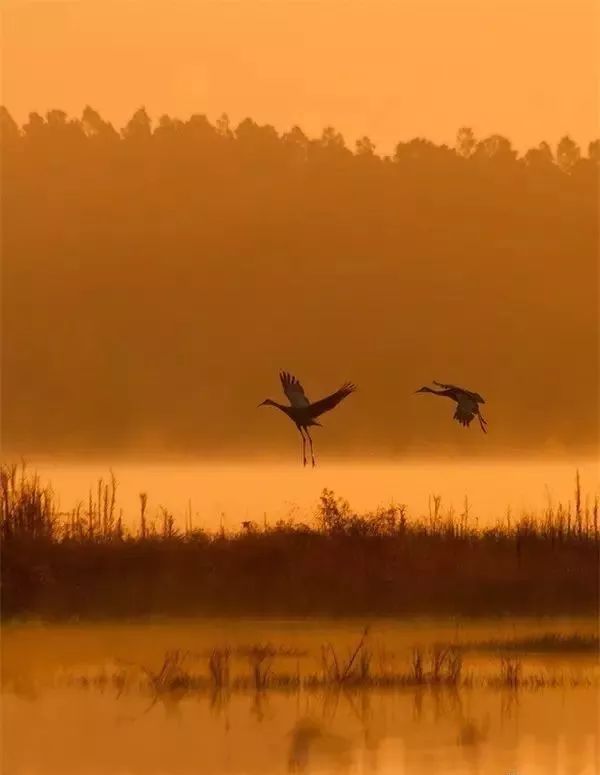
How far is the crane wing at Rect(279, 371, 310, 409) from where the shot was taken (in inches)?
313

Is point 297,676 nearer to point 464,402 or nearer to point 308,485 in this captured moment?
point 308,485

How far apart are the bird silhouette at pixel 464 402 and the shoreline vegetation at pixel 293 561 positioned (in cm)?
43

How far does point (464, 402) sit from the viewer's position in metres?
8.01

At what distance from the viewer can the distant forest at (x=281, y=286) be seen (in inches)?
315

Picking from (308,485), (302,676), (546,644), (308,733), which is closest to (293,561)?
(308,485)

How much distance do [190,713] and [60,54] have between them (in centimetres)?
321

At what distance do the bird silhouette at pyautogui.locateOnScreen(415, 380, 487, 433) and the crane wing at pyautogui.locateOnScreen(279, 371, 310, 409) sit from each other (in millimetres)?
671

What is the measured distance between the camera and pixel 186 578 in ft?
26.8

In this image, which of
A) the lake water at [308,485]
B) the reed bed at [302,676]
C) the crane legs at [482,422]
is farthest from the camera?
the crane legs at [482,422]

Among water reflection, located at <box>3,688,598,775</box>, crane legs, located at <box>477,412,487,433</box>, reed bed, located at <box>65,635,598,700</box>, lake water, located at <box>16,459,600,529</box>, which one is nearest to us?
water reflection, located at <box>3,688,598,775</box>

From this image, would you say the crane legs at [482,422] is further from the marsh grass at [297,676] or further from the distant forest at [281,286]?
the marsh grass at [297,676]

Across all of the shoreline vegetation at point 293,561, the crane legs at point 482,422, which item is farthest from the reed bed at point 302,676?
the crane legs at point 482,422

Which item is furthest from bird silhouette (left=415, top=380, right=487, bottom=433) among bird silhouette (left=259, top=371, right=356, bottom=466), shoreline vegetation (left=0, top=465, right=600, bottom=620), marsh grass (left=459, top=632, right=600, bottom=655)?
marsh grass (left=459, top=632, right=600, bottom=655)

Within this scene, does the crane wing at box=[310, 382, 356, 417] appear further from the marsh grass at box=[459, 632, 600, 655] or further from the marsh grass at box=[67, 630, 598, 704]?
the marsh grass at box=[459, 632, 600, 655]
